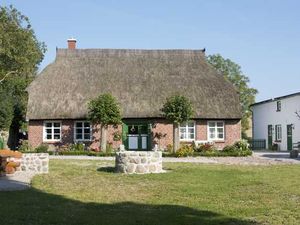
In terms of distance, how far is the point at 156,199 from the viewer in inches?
475

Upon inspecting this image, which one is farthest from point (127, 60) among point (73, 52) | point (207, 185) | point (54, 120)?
point (207, 185)

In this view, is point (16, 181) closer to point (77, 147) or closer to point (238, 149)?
point (77, 147)

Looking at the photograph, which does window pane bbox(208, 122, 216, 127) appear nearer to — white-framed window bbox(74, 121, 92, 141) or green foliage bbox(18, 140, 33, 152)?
white-framed window bbox(74, 121, 92, 141)

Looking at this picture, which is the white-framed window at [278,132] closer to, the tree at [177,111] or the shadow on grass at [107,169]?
the tree at [177,111]

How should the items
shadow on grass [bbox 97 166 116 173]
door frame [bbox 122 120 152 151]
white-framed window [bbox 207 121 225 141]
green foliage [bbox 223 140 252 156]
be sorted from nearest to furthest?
shadow on grass [bbox 97 166 116 173], green foliage [bbox 223 140 252 156], door frame [bbox 122 120 152 151], white-framed window [bbox 207 121 225 141]

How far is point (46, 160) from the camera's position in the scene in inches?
731

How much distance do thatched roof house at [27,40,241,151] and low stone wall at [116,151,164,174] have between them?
16.1 metres

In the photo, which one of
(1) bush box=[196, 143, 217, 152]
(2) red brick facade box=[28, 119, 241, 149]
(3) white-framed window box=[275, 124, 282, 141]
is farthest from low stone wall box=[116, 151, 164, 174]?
(3) white-framed window box=[275, 124, 282, 141]

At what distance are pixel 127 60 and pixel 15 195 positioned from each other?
27.9 meters

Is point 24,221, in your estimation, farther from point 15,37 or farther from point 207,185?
point 15,37

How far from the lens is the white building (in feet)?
135

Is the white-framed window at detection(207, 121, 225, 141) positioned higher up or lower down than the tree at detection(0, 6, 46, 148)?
lower down

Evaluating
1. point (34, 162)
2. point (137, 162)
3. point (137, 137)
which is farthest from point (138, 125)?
point (34, 162)

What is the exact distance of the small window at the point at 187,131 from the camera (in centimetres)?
3584
